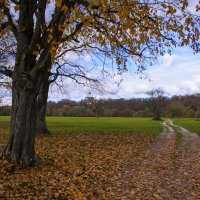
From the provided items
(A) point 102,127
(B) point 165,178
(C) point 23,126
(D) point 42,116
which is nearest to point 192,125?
(A) point 102,127

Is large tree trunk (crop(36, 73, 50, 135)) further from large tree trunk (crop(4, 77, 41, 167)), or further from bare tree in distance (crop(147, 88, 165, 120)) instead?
bare tree in distance (crop(147, 88, 165, 120))

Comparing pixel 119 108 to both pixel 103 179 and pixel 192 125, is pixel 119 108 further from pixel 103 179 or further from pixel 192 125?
pixel 103 179

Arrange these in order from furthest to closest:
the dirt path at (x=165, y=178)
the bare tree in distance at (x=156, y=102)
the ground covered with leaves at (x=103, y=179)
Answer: the bare tree in distance at (x=156, y=102) < the dirt path at (x=165, y=178) < the ground covered with leaves at (x=103, y=179)

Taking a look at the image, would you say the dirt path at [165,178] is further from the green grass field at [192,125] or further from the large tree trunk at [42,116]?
the green grass field at [192,125]

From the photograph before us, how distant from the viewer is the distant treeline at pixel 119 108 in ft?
343

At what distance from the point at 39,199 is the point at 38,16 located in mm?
6171

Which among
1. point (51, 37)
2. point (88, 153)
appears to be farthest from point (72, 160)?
point (51, 37)

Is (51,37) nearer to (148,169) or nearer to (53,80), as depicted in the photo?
(148,169)

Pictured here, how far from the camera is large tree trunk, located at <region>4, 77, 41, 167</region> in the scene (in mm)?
11805

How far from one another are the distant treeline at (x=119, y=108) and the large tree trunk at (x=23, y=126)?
8505 cm

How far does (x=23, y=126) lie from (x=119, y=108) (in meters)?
111

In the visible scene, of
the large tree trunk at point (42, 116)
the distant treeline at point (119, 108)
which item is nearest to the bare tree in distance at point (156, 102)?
the distant treeline at point (119, 108)

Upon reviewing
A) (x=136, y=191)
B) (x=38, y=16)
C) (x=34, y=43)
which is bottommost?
(x=136, y=191)

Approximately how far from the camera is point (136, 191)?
9.52m
